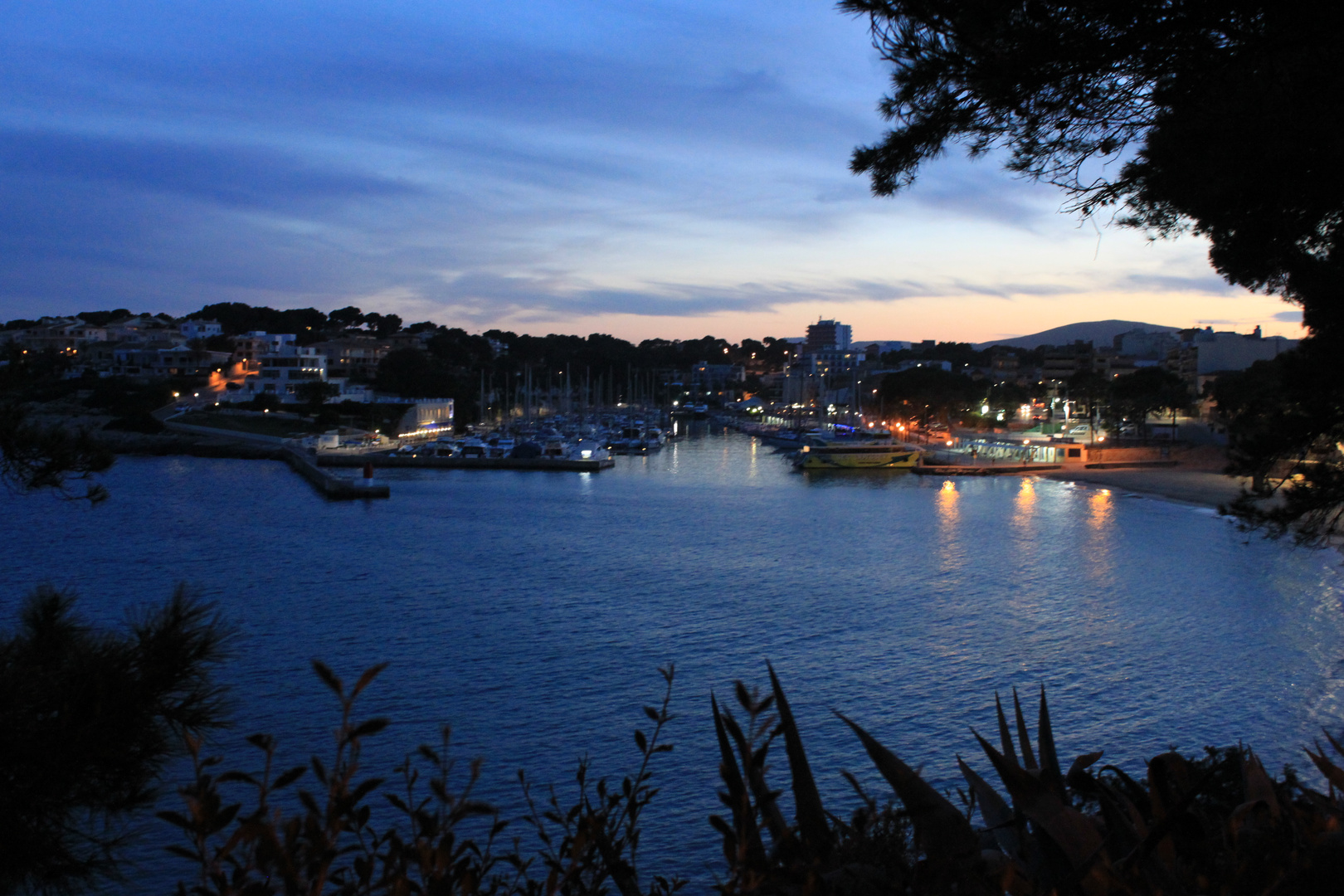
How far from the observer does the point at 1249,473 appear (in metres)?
5.39

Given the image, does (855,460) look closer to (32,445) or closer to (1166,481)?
(1166,481)

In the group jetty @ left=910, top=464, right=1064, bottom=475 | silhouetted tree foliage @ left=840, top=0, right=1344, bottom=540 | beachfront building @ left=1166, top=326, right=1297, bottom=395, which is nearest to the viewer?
silhouetted tree foliage @ left=840, top=0, right=1344, bottom=540

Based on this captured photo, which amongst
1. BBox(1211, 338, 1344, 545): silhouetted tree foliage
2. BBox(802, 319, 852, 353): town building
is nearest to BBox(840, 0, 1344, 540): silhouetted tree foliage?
BBox(1211, 338, 1344, 545): silhouetted tree foliage

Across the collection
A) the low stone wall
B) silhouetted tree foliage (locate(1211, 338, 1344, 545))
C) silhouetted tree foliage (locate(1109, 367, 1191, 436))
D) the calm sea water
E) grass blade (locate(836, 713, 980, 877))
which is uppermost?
silhouetted tree foliage (locate(1109, 367, 1191, 436))

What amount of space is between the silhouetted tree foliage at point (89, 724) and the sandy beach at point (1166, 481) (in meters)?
23.3

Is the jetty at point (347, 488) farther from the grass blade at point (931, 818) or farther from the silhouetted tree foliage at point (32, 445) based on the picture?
the grass blade at point (931, 818)

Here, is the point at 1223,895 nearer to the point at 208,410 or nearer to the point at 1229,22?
the point at 1229,22

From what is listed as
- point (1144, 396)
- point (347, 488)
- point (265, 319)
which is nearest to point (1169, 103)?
point (347, 488)

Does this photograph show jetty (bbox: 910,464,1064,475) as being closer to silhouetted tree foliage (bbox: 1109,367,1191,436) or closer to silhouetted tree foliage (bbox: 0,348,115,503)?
silhouetted tree foliage (bbox: 1109,367,1191,436)

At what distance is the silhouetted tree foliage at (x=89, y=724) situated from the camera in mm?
2143

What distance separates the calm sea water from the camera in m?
7.95

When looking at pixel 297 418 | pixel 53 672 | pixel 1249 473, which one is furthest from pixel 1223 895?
pixel 297 418

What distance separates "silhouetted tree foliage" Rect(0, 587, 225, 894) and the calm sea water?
163 inches

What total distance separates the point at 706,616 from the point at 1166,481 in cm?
1951
